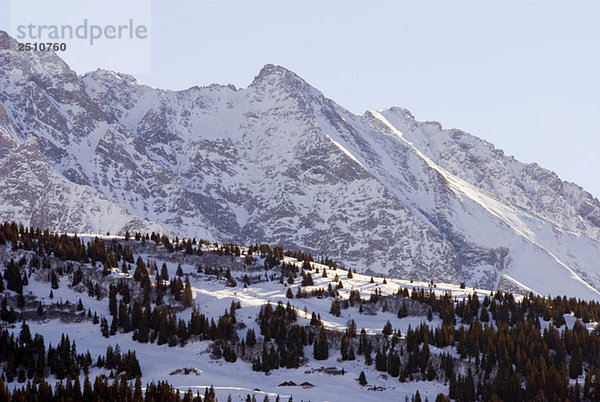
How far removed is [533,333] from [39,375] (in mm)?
73822

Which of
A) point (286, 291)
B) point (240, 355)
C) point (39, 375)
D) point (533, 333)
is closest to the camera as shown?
point (39, 375)

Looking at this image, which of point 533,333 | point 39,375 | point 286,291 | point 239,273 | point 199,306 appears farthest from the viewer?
point 239,273

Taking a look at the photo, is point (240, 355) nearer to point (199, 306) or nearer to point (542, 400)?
point (199, 306)

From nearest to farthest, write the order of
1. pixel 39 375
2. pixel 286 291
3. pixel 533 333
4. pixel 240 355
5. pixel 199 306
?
pixel 39 375, pixel 240 355, pixel 533 333, pixel 199 306, pixel 286 291

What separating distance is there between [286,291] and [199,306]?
20.8m

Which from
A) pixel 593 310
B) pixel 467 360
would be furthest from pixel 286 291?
pixel 593 310

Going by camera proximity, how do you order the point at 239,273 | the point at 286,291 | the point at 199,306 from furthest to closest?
the point at 239,273 < the point at 286,291 < the point at 199,306

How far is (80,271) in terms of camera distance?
5837 inches

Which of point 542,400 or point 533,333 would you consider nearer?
point 542,400

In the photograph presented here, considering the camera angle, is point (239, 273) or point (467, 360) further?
point (239, 273)

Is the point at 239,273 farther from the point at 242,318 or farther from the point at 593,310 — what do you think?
the point at 593,310

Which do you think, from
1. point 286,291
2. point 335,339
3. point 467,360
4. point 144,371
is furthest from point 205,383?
point 286,291

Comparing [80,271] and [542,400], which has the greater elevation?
[80,271]

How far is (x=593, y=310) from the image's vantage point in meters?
161
